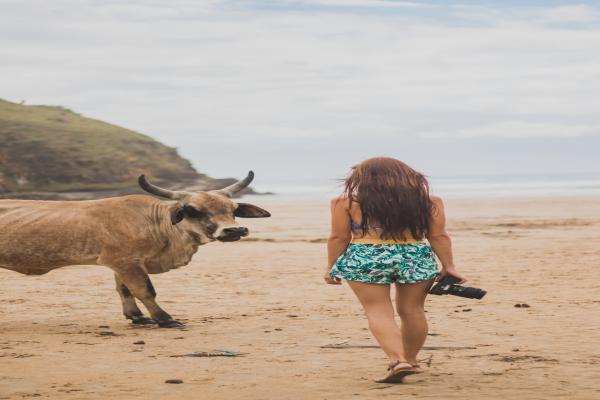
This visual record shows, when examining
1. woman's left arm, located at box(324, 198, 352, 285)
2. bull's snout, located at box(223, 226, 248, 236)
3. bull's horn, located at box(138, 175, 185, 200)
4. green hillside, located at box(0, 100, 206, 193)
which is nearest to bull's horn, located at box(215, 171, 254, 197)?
bull's horn, located at box(138, 175, 185, 200)

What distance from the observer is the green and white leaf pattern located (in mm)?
7602

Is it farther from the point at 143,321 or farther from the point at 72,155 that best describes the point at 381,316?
the point at 72,155

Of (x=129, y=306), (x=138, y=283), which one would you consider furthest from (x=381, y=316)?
(x=129, y=306)

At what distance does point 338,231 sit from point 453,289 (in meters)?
0.90

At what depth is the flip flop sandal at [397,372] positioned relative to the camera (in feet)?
24.5

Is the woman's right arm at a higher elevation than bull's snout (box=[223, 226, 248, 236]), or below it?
higher

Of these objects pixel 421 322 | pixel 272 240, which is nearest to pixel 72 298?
pixel 421 322

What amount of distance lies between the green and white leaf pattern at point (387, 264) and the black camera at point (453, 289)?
0.35 feet

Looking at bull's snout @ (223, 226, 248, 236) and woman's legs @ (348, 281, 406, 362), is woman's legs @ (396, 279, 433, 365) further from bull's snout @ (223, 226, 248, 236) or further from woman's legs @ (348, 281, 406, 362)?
bull's snout @ (223, 226, 248, 236)

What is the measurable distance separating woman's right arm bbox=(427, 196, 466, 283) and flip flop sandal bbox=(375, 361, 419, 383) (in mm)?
718

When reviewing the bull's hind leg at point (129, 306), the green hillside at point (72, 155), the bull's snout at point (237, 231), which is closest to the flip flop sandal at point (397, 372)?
the bull's snout at point (237, 231)

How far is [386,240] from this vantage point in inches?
300

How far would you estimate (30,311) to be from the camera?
12484 mm

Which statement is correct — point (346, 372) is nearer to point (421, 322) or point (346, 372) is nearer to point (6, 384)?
point (421, 322)
